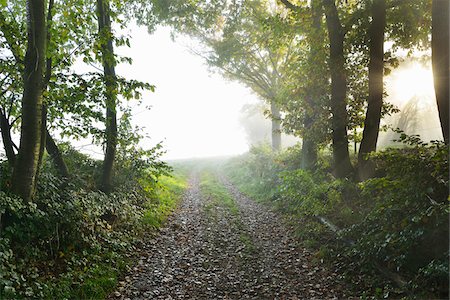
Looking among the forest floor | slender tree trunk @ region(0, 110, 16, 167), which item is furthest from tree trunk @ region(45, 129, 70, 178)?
the forest floor

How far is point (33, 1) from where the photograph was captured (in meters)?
6.82

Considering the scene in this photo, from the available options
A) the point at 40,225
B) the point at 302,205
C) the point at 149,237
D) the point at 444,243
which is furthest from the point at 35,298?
the point at 302,205

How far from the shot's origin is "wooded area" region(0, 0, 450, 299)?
6.37 meters

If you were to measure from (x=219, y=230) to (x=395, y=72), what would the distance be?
14.4 metres

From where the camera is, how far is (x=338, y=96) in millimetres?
11781

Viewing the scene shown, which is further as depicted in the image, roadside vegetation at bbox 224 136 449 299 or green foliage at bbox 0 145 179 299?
green foliage at bbox 0 145 179 299

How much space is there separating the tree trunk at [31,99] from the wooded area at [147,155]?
0.07 feet

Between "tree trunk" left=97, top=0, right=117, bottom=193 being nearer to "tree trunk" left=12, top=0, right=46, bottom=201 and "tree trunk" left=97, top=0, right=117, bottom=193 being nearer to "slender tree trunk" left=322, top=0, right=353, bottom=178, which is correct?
"tree trunk" left=12, top=0, right=46, bottom=201

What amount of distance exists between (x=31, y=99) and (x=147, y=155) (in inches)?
247

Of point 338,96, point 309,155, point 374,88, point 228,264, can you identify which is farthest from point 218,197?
point 374,88

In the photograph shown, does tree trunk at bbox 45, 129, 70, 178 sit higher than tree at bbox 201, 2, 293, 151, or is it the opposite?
tree at bbox 201, 2, 293, 151

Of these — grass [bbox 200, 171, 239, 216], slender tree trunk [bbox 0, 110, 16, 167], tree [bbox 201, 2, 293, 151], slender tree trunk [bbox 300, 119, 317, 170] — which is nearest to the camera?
slender tree trunk [bbox 0, 110, 16, 167]

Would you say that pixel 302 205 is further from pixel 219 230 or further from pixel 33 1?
pixel 33 1

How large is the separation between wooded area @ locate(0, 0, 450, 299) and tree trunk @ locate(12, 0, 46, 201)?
0.07ft
